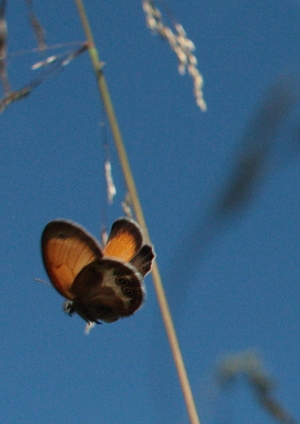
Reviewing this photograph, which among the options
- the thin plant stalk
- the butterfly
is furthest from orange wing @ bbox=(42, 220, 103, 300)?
the thin plant stalk

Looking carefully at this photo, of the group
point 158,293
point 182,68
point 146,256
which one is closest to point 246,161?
point 158,293

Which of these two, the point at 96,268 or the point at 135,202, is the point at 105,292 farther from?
the point at 135,202

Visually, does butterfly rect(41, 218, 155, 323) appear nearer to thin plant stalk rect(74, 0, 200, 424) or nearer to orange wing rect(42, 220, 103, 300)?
orange wing rect(42, 220, 103, 300)

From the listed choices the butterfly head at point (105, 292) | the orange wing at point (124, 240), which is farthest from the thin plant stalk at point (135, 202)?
the butterfly head at point (105, 292)

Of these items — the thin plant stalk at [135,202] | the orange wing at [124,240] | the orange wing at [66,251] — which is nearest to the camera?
the thin plant stalk at [135,202]

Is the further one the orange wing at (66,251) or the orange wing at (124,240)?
the orange wing at (66,251)

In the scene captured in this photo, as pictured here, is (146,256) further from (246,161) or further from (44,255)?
(246,161)

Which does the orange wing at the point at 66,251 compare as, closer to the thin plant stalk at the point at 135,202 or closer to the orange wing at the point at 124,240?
the orange wing at the point at 124,240
